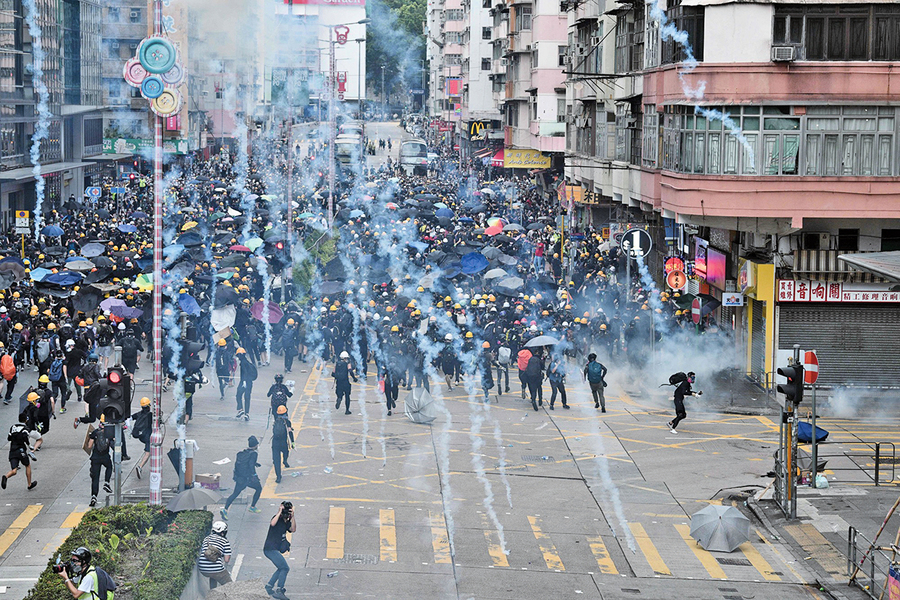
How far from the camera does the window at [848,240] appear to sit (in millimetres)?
29594

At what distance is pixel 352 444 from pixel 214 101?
82.9 metres

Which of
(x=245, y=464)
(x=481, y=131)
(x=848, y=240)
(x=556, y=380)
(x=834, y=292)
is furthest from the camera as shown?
(x=481, y=131)

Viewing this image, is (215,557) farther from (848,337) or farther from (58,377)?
(848,337)

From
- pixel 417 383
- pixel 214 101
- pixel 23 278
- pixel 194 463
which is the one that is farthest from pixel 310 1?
pixel 194 463

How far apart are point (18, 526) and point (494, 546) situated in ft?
23.9

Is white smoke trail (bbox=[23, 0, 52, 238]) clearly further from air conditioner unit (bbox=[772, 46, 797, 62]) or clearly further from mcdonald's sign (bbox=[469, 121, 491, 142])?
air conditioner unit (bbox=[772, 46, 797, 62])

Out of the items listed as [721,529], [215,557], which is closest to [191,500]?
[215,557]

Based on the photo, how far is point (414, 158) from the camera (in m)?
95.2

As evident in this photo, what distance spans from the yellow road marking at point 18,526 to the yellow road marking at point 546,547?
781 cm

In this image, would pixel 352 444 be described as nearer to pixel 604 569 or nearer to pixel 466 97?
pixel 604 569

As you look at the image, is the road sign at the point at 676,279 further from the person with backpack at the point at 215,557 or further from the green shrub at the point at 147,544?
the person with backpack at the point at 215,557

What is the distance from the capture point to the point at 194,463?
22000 millimetres

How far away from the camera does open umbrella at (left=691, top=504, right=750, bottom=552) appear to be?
1825cm

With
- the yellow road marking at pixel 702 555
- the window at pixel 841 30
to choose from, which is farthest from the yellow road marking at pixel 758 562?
the window at pixel 841 30
